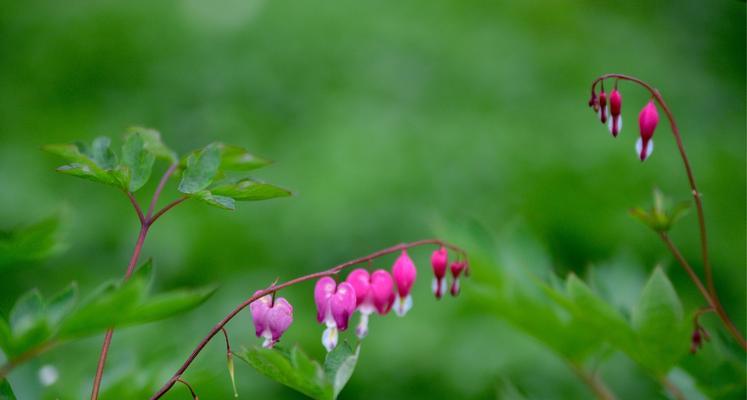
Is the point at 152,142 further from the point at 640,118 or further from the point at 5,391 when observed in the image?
the point at 640,118

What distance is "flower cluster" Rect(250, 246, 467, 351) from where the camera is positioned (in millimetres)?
779

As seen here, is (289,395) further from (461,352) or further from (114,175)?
(114,175)

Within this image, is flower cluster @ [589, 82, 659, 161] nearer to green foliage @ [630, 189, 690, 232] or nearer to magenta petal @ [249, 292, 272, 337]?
green foliage @ [630, 189, 690, 232]

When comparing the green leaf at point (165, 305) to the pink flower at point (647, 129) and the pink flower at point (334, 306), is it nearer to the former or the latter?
the pink flower at point (334, 306)

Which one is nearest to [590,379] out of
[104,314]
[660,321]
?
[660,321]

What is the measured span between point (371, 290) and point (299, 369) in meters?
0.25

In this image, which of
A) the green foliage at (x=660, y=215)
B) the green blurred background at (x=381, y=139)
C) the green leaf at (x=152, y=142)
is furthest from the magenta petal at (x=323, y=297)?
the green blurred background at (x=381, y=139)

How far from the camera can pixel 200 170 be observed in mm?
778

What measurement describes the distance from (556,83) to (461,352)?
170 cm

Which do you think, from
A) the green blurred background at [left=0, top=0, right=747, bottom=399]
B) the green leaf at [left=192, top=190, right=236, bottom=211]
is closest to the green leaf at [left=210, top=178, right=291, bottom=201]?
the green leaf at [left=192, top=190, right=236, bottom=211]

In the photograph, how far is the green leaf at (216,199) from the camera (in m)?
0.73

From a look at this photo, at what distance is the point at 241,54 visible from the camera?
12.2ft

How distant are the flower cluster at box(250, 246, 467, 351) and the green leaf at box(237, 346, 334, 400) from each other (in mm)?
80

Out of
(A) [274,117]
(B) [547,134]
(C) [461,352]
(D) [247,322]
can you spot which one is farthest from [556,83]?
(D) [247,322]
